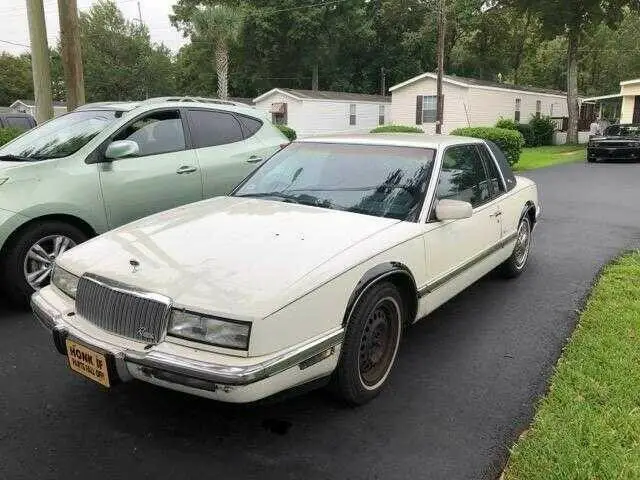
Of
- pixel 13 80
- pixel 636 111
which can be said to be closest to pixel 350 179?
pixel 636 111

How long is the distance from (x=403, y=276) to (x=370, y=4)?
50.3m

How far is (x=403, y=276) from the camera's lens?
344 centimetres

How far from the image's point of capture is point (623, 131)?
848 inches

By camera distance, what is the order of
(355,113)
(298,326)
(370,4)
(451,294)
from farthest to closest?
(370,4)
(355,113)
(451,294)
(298,326)

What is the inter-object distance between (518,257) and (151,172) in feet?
12.4

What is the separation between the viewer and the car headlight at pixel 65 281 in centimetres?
321

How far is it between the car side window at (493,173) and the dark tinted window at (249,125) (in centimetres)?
263

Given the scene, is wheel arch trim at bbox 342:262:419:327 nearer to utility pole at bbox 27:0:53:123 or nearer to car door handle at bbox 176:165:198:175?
car door handle at bbox 176:165:198:175

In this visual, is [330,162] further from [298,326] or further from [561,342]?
[561,342]

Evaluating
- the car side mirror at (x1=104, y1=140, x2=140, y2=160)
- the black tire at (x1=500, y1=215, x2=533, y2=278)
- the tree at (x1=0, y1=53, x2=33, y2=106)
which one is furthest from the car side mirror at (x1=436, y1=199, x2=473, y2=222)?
the tree at (x1=0, y1=53, x2=33, y2=106)

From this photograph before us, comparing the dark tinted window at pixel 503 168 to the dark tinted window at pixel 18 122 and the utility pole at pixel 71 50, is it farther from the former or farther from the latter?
the dark tinted window at pixel 18 122

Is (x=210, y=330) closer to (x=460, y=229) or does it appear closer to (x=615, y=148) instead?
(x=460, y=229)

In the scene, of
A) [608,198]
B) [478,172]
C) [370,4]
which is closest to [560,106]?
[370,4]

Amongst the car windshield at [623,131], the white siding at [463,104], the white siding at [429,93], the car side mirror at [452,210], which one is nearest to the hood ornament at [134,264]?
the car side mirror at [452,210]
